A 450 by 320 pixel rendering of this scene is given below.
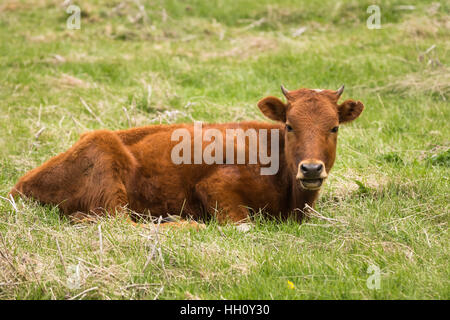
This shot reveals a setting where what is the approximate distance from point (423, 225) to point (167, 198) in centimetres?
269

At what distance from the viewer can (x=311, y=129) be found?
619cm

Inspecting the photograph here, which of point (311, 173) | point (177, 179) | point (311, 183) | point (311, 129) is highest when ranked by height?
point (311, 129)

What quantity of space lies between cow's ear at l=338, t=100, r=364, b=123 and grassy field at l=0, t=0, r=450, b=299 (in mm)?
789

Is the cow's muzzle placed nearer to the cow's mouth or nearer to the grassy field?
the cow's mouth

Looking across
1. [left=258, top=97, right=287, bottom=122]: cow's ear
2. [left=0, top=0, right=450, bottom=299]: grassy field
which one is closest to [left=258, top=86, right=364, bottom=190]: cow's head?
[left=258, top=97, right=287, bottom=122]: cow's ear

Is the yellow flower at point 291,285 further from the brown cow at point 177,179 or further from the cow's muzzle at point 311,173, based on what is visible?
the brown cow at point 177,179

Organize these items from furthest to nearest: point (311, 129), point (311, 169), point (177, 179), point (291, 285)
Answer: point (177, 179)
point (311, 129)
point (311, 169)
point (291, 285)

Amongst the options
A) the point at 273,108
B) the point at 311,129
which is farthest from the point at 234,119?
the point at 311,129

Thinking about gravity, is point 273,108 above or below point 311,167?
above

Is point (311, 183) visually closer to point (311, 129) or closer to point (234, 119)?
point (311, 129)

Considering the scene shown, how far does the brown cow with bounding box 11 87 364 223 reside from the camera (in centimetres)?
648

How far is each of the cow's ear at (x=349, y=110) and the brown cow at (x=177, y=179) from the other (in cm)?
1

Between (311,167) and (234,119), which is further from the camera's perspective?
(234,119)

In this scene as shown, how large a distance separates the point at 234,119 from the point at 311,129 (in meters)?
3.66
